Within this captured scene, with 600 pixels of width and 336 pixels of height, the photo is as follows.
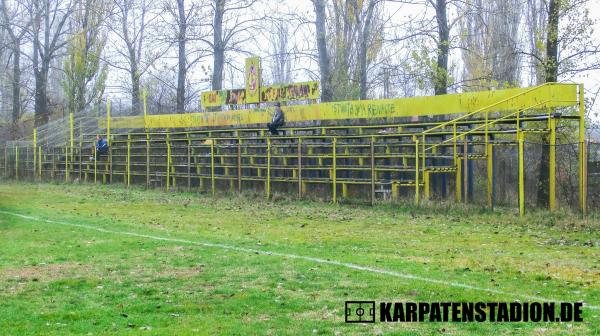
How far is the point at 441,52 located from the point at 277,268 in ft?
63.0

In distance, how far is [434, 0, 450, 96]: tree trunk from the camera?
29344 mm

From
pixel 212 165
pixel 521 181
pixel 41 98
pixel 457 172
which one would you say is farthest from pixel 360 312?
pixel 41 98

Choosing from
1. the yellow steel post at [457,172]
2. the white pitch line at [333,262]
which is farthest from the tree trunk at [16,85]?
the yellow steel post at [457,172]

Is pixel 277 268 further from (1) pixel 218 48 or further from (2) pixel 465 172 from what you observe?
(1) pixel 218 48

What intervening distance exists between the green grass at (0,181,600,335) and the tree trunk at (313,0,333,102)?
1477 centimetres

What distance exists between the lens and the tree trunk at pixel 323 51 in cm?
3482

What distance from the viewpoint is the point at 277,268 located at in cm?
1184

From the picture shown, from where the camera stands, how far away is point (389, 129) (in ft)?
90.7

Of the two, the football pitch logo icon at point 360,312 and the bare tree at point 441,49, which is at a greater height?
the bare tree at point 441,49

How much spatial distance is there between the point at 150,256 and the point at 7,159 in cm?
3522

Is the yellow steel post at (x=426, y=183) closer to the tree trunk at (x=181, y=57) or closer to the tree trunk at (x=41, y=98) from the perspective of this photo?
the tree trunk at (x=181, y=57)

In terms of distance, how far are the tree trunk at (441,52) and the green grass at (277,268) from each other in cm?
904

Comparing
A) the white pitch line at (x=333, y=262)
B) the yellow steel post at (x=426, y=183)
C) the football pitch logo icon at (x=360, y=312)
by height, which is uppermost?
the yellow steel post at (x=426, y=183)

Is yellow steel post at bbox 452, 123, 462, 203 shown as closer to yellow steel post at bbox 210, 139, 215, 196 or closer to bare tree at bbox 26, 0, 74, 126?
yellow steel post at bbox 210, 139, 215, 196
